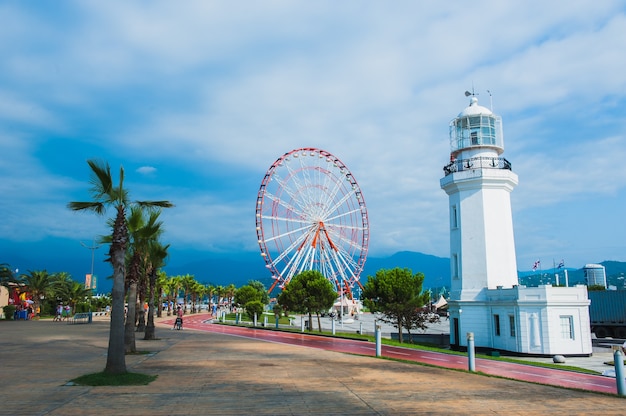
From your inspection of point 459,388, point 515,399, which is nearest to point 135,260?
point 459,388

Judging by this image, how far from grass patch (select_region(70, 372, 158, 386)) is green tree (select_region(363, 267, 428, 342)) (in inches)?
869

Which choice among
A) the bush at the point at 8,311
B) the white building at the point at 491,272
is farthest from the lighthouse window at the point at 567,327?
the bush at the point at 8,311

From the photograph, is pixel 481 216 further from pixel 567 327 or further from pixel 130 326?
pixel 130 326

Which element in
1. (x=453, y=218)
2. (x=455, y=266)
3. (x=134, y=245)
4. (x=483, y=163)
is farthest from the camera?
(x=453, y=218)

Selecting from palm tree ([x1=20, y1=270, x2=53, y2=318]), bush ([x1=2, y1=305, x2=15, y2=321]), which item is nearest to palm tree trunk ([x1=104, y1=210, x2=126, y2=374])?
bush ([x1=2, y1=305, x2=15, y2=321])

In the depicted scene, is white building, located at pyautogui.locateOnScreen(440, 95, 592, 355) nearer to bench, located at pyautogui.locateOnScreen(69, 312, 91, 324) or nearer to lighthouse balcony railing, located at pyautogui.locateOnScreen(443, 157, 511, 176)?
lighthouse balcony railing, located at pyautogui.locateOnScreen(443, 157, 511, 176)

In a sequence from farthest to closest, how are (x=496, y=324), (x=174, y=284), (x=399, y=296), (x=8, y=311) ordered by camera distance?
(x=174, y=284), (x=8, y=311), (x=399, y=296), (x=496, y=324)

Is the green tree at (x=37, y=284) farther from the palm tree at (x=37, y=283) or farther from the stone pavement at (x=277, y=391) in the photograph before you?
the stone pavement at (x=277, y=391)

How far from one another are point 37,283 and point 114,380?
55.9 meters

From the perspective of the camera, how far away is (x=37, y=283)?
2352 inches

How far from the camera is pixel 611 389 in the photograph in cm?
1359

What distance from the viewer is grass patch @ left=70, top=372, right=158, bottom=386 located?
11781 mm

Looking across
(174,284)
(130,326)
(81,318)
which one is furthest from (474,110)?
(174,284)

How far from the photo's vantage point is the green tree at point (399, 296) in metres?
32.6
